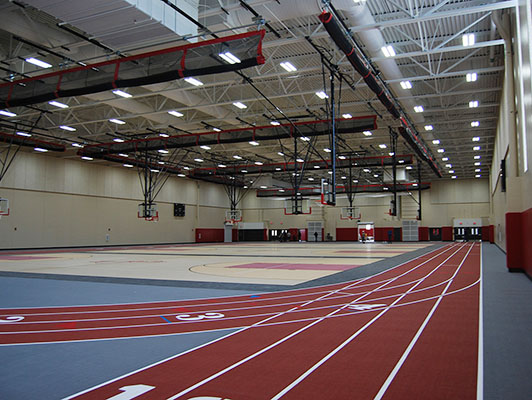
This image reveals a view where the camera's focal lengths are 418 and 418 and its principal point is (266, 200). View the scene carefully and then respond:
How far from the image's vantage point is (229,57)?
13828 millimetres

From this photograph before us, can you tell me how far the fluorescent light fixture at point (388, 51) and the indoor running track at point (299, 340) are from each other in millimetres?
10487

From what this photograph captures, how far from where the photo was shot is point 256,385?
4441mm

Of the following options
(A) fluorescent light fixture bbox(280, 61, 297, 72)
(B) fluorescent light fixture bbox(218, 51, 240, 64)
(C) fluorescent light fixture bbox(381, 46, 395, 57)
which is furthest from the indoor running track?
(A) fluorescent light fixture bbox(280, 61, 297, 72)

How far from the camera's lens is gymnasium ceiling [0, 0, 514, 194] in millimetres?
13977

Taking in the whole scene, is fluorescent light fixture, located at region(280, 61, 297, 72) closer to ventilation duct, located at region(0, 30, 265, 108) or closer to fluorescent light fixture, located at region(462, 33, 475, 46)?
ventilation duct, located at region(0, 30, 265, 108)

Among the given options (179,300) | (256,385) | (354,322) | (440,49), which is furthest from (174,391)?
(440,49)

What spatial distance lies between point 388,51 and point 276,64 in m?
5.81

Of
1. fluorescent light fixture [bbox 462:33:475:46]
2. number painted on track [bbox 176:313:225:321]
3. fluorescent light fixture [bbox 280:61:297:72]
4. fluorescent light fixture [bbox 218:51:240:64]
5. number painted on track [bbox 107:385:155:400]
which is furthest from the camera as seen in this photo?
fluorescent light fixture [bbox 280:61:297:72]

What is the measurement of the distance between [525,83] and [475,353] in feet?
34.6

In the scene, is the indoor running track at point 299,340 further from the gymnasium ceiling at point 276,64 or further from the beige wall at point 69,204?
the beige wall at point 69,204

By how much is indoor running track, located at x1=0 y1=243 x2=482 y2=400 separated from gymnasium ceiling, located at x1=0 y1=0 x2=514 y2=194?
9090 millimetres

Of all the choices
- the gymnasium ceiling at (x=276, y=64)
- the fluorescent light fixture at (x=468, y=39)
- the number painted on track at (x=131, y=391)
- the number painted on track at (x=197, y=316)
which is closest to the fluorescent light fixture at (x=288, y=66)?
the gymnasium ceiling at (x=276, y=64)

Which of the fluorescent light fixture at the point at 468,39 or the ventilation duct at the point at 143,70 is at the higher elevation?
the fluorescent light fixture at the point at 468,39

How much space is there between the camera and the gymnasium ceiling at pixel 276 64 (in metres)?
14.0
